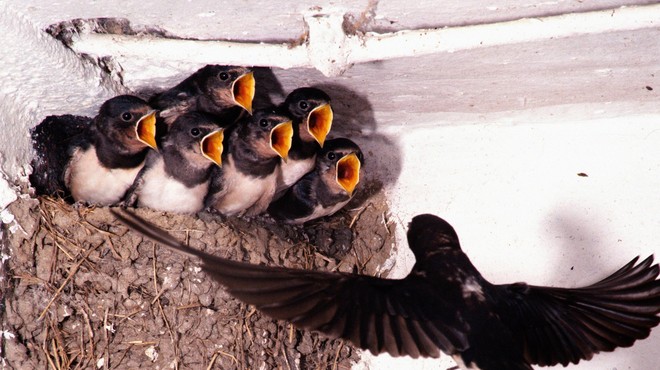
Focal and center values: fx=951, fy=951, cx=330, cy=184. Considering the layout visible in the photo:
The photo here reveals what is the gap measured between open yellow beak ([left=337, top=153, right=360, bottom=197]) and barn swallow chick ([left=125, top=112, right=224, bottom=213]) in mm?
539

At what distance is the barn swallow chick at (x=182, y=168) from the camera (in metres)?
3.65

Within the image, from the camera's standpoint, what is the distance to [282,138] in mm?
3762

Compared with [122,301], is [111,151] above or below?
above

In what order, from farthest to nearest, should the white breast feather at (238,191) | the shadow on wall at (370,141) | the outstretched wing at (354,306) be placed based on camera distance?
1. the shadow on wall at (370,141)
2. the white breast feather at (238,191)
3. the outstretched wing at (354,306)

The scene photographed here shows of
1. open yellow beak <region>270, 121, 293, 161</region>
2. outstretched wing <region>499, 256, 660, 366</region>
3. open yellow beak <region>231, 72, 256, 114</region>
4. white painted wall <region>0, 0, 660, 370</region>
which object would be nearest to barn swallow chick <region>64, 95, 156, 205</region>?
white painted wall <region>0, 0, 660, 370</region>

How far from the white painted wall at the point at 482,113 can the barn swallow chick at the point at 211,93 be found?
2.9 inches

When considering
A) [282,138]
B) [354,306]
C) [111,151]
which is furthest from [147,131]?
[354,306]

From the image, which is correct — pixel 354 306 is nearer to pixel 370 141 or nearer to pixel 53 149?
pixel 370 141

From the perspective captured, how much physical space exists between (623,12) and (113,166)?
76.9 inches

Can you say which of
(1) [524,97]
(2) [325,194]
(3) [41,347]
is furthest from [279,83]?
(3) [41,347]

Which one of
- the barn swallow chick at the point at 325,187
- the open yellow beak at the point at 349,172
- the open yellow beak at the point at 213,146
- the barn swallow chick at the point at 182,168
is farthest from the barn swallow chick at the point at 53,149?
the open yellow beak at the point at 349,172

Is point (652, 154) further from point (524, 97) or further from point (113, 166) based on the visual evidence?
point (113, 166)

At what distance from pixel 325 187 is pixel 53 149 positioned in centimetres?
112

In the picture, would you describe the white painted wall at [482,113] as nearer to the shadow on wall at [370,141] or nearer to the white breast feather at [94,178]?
the shadow on wall at [370,141]
